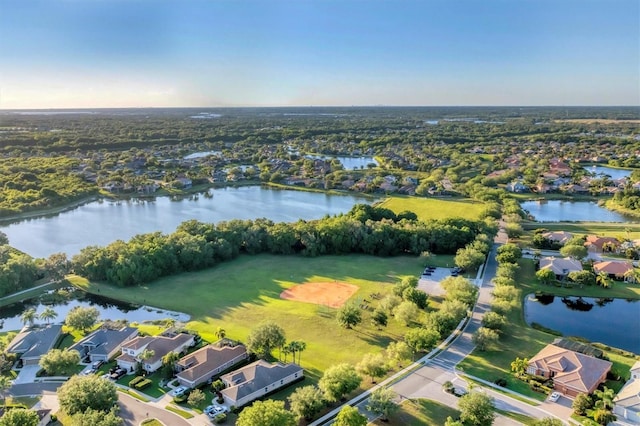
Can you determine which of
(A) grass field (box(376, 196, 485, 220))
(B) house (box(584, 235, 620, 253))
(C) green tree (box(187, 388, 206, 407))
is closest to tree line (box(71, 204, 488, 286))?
(B) house (box(584, 235, 620, 253))

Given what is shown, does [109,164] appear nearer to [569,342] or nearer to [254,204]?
[254,204]

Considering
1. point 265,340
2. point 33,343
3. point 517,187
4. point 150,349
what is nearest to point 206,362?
point 265,340

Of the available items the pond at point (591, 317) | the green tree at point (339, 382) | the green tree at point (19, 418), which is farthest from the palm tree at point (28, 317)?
the pond at point (591, 317)

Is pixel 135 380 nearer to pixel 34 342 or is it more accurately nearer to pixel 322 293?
pixel 34 342

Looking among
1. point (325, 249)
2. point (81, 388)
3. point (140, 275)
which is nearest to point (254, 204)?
point (325, 249)

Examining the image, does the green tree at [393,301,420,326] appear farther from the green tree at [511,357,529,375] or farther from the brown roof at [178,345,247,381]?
the brown roof at [178,345,247,381]

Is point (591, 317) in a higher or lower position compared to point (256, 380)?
lower
